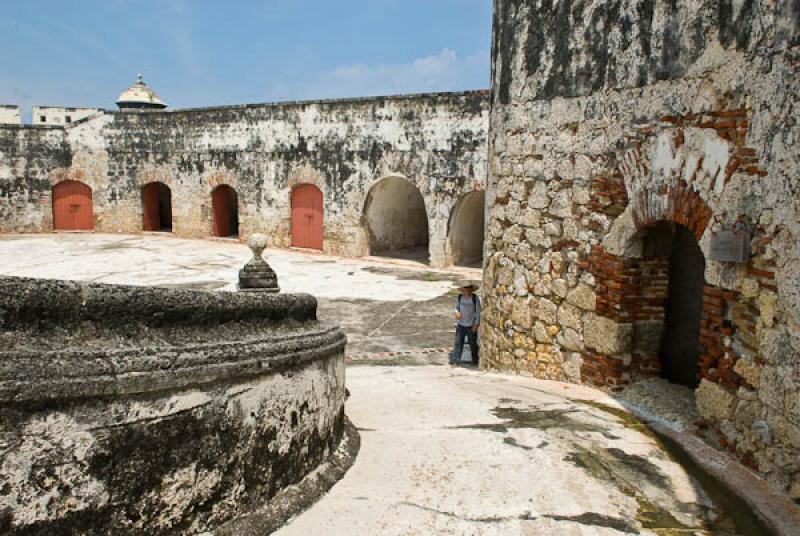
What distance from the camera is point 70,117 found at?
26719mm

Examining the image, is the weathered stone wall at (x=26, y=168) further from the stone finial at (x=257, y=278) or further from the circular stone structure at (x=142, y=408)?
the circular stone structure at (x=142, y=408)

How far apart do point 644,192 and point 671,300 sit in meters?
1.17

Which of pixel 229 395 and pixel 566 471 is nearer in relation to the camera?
pixel 229 395

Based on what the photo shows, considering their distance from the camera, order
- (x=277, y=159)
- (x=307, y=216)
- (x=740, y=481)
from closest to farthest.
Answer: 1. (x=740, y=481)
2. (x=307, y=216)
3. (x=277, y=159)

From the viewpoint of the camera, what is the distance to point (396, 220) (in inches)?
755

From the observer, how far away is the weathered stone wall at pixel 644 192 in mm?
3541

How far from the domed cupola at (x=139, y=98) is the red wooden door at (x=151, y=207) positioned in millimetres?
6360

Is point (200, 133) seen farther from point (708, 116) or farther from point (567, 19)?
point (708, 116)

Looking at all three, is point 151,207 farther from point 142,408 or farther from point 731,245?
point 142,408

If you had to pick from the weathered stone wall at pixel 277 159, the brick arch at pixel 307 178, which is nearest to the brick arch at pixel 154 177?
the weathered stone wall at pixel 277 159

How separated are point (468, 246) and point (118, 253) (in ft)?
32.2

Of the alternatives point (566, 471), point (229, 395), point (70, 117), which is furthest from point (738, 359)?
point (70, 117)

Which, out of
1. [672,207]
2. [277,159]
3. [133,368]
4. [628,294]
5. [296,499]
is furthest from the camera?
[277,159]

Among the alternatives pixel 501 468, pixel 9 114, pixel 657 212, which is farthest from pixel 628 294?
pixel 9 114
